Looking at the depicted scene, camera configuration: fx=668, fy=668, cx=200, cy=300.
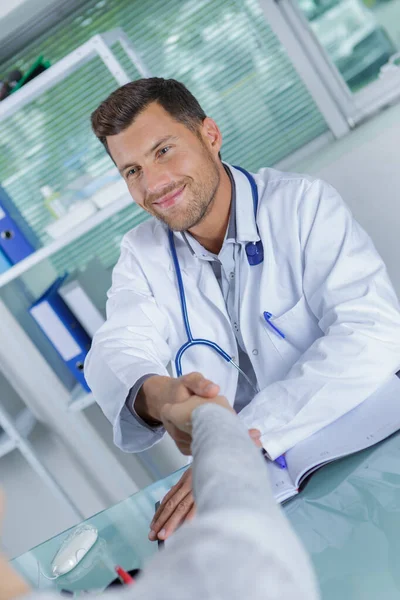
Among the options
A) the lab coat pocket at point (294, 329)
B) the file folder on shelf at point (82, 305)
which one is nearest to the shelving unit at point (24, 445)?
the file folder on shelf at point (82, 305)

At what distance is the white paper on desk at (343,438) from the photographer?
1.01 meters

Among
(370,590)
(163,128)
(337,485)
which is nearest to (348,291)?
(337,485)

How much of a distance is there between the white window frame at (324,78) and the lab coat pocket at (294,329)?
1.06m

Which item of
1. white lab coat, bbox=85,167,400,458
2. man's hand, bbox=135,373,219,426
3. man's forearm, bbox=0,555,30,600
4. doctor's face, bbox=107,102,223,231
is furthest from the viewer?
doctor's face, bbox=107,102,223,231

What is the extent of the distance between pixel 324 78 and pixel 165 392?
148cm

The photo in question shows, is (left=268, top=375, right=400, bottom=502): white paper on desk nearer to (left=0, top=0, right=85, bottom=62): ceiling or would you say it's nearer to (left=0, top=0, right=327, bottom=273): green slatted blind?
(left=0, top=0, right=327, bottom=273): green slatted blind

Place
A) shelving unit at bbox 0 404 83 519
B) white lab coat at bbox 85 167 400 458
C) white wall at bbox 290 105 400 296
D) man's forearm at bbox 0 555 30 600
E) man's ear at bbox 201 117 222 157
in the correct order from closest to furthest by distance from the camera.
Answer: man's forearm at bbox 0 555 30 600
white lab coat at bbox 85 167 400 458
man's ear at bbox 201 117 222 157
white wall at bbox 290 105 400 296
shelving unit at bbox 0 404 83 519

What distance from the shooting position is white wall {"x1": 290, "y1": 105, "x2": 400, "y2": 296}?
6.26 feet

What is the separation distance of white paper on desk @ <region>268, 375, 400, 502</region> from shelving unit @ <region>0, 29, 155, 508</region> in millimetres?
1021

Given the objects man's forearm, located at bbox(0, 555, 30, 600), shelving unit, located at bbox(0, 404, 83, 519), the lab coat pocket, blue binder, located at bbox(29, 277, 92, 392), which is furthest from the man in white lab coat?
shelving unit, located at bbox(0, 404, 83, 519)

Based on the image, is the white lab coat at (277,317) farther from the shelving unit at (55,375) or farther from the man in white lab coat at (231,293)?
the shelving unit at (55,375)

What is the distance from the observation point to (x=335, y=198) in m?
1.44

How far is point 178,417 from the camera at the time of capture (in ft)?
2.87

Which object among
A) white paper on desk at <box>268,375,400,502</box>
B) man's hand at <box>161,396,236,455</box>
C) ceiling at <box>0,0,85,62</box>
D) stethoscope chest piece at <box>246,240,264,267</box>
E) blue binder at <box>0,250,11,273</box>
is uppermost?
ceiling at <box>0,0,85,62</box>
